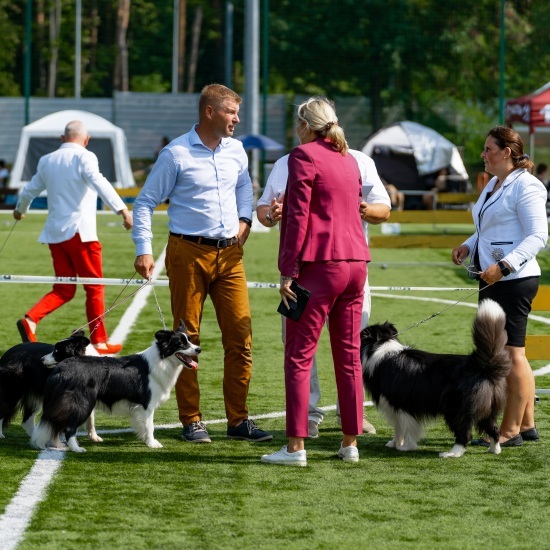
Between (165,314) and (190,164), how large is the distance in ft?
18.7

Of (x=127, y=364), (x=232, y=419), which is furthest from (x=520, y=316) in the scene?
(x=127, y=364)

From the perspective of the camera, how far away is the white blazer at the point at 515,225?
6.16 m

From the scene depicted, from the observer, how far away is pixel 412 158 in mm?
31312

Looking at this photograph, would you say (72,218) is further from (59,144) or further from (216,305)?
(59,144)

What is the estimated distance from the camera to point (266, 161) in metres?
32.7

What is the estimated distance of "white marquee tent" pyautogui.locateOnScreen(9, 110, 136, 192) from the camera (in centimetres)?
3081

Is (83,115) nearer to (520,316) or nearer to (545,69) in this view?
(545,69)

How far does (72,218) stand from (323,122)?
12.6 feet

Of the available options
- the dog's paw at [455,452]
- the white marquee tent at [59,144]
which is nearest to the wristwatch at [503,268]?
the dog's paw at [455,452]

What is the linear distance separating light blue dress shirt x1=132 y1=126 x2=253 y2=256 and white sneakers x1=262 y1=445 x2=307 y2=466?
125cm

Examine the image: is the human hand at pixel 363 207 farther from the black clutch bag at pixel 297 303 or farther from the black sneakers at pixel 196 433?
the black sneakers at pixel 196 433

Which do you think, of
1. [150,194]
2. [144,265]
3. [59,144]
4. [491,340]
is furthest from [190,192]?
[59,144]

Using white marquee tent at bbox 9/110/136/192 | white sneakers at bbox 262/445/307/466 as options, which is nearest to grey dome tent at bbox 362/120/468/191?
white marquee tent at bbox 9/110/136/192

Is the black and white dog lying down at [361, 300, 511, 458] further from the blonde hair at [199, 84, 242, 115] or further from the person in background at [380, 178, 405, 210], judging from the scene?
the person in background at [380, 178, 405, 210]
